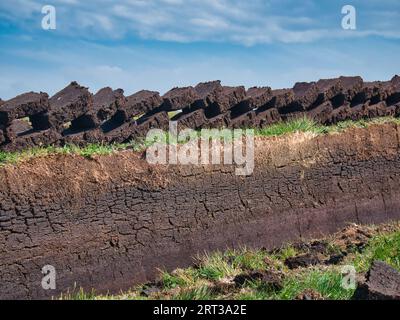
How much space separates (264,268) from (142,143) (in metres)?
1.87

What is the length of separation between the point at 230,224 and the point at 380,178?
3100mm

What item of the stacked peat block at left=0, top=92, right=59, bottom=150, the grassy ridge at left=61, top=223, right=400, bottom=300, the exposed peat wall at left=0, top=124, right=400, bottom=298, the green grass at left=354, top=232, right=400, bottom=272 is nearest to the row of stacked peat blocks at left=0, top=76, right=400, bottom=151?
the stacked peat block at left=0, top=92, right=59, bottom=150

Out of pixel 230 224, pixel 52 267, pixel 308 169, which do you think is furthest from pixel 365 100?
pixel 52 267

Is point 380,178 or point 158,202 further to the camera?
point 380,178

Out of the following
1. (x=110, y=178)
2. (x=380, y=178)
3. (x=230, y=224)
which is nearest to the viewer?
(x=110, y=178)

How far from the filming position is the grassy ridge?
23.0 ft

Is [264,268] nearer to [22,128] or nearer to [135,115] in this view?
[135,115]

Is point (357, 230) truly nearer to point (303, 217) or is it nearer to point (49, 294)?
point (303, 217)

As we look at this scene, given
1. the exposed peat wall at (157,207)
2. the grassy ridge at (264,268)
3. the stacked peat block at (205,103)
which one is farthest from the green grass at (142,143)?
the grassy ridge at (264,268)

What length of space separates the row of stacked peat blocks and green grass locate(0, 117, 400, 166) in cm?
13

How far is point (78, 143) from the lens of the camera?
8.27 metres

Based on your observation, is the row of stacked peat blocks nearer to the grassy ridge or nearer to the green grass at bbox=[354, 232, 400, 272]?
the grassy ridge

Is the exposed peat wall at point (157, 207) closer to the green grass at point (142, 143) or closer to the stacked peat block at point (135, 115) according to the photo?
the green grass at point (142, 143)

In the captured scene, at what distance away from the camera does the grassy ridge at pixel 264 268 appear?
702 cm
